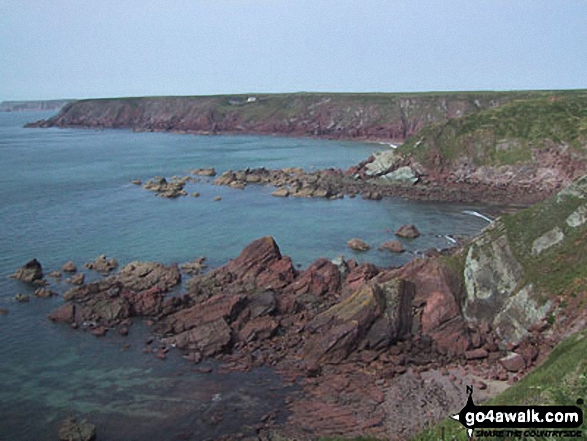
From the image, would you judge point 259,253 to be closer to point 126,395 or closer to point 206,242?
point 206,242

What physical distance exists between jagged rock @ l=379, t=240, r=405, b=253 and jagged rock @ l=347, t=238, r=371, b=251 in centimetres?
164

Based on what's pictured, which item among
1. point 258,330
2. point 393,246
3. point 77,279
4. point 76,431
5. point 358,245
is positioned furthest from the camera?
point 358,245

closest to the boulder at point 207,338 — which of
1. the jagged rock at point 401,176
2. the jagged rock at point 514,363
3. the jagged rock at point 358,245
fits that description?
the jagged rock at point 514,363

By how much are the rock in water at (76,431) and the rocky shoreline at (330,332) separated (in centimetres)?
851

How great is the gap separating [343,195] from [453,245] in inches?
1236

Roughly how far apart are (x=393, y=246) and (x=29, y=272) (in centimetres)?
3644

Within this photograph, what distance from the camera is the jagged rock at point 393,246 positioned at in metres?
58.6

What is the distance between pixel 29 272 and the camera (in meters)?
51.2

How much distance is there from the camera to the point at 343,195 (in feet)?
294

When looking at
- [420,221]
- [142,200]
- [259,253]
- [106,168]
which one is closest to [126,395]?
[259,253]

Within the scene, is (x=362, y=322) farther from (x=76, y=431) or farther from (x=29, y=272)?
(x=29, y=272)

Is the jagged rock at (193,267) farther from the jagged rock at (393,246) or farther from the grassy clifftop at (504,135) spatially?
the grassy clifftop at (504,135)

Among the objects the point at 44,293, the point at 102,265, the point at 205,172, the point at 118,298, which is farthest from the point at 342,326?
the point at 205,172

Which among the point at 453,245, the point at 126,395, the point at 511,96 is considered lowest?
the point at 126,395
